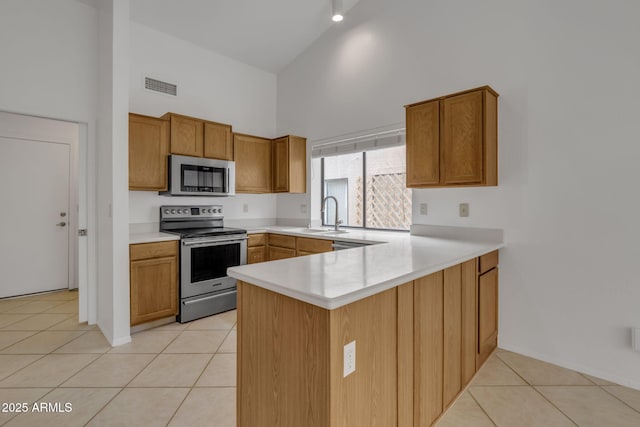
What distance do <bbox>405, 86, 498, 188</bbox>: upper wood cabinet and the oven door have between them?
81.4 inches

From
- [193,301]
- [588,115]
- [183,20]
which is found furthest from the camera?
[183,20]

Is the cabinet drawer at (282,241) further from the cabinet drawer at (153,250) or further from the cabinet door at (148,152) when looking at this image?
the cabinet door at (148,152)

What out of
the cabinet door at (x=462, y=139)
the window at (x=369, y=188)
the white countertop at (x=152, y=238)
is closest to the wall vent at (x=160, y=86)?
the white countertop at (x=152, y=238)

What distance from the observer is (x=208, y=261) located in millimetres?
3264

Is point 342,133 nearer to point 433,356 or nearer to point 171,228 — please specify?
point 171,228

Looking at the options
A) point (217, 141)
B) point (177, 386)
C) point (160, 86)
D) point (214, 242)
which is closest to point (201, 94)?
point (160, 86)

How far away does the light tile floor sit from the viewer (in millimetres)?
1730

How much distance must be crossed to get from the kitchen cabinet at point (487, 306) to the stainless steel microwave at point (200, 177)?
2829mm

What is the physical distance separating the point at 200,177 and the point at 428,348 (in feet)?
9.65

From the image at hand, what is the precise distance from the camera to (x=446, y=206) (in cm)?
289

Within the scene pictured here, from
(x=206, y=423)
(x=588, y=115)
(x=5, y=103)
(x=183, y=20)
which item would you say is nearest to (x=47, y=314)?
(x=5, y=103)

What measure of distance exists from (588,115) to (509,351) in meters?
1.91

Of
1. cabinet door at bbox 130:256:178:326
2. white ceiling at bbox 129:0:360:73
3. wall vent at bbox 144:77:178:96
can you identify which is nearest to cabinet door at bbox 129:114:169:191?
wall vent at bbox 144:77:178:96

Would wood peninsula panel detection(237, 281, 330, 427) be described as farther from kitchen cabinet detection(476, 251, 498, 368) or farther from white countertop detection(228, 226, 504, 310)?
kitchen cabinet detection(476, 251, 498, 368)
